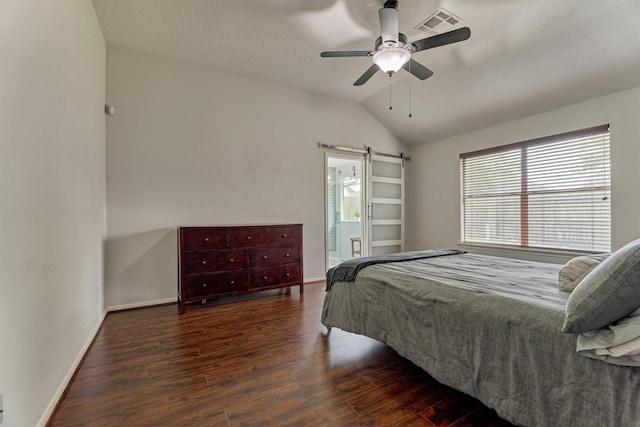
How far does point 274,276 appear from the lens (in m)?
3.55

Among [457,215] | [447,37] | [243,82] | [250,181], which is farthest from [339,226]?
[447,37]

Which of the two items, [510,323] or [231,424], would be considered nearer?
[510,323]

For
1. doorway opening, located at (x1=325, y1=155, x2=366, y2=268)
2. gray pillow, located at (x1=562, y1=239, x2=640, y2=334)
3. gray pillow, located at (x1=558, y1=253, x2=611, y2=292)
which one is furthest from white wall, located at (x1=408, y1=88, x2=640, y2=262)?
gray pillow, located at (x1=562, y1=239, x2=640, y2=334)

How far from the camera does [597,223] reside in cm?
324

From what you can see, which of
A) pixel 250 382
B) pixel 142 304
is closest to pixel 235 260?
pixel 142 304

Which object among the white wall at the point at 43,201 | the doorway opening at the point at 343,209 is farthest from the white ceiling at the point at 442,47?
the doorway opening at the point at 343,209

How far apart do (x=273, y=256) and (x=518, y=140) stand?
3.56 m

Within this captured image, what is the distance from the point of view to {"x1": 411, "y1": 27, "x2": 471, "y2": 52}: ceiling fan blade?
2.07 m

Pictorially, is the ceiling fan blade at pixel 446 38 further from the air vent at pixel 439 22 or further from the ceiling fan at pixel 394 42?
the air vent at pixel 439 22

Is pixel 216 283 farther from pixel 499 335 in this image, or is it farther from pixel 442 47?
pixel 442 47

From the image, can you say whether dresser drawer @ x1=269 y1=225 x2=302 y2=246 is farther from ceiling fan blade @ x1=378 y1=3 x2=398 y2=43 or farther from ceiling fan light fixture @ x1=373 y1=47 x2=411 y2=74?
ceiling fan blade @ x1=378 y1=3 x2=398 y2=43

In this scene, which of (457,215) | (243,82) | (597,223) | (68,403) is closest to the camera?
(68,403)

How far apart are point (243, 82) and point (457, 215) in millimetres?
3738

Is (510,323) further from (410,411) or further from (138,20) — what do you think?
(138,20)
